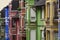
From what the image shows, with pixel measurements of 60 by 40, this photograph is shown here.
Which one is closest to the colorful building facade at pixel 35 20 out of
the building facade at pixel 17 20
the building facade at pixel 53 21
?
the building facade at pixel 17 20

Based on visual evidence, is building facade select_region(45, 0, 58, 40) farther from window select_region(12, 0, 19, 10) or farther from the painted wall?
window select_region(12, 0, 19, 10)

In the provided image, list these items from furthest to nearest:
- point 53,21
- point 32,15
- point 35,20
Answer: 1. point 32,15
2. point 35,20
3. point 53,21

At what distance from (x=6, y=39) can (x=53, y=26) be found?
201 cm

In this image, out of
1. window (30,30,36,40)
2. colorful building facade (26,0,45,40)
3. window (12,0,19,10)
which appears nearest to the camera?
colorful building facade (26,0,45,40)

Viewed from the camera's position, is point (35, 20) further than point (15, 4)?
No

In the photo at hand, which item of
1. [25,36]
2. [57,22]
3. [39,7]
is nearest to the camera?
[57,22]

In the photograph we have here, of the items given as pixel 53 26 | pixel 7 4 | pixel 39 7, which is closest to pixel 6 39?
pixel 7 4

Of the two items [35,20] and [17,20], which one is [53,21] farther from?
[17,20]

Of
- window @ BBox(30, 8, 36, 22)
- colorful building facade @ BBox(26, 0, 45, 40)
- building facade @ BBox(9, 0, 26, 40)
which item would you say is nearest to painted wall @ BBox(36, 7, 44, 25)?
colorful building facade @ BBox(26, 0, 45, 40)

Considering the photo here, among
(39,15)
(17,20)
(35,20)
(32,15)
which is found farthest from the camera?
(17,20)

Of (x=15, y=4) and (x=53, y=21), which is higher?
(x=15, y=4)

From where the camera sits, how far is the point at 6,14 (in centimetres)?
685

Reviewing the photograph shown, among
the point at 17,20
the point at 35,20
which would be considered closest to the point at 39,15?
the point at 35,20

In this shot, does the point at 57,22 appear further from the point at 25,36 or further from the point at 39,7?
the point at 25,36
